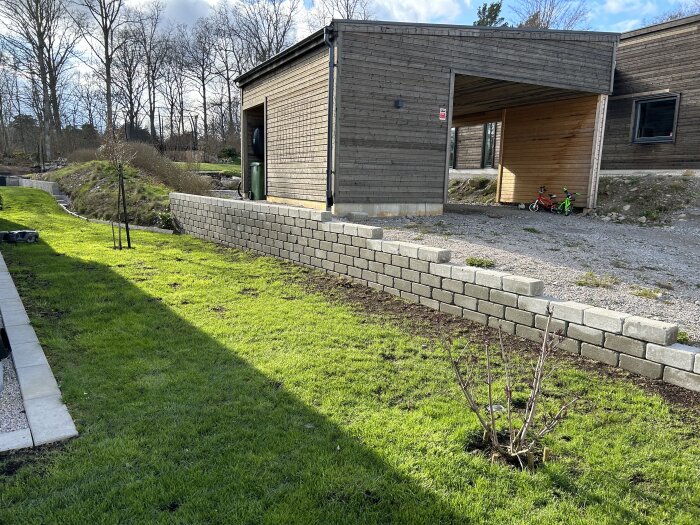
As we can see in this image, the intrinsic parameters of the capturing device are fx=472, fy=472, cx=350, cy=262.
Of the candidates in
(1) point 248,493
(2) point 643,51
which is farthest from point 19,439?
(2) point 643,51

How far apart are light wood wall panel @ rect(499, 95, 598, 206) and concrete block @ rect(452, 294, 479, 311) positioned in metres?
8.45

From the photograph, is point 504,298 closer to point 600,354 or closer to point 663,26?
point 600,354

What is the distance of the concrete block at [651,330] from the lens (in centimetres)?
306

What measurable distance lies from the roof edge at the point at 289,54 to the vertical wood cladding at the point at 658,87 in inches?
367

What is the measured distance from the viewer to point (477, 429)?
2.56 m

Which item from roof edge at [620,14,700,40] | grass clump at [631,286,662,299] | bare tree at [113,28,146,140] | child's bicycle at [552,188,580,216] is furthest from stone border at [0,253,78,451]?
bare tree at [113,28,146,140]

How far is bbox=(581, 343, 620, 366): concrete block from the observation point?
333 cm

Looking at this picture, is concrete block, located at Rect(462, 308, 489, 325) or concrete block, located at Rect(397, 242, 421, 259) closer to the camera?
concrete block, located at Rect(462, 308, 489, 325)

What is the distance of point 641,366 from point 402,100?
276 inches

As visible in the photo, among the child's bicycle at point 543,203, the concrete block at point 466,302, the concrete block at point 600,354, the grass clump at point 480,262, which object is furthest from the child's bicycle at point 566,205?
the concrete block at point 600,354

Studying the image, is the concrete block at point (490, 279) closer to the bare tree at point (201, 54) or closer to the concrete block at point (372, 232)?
the concrete block at point (372, 232)

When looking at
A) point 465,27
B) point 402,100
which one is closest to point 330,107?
point 402,100

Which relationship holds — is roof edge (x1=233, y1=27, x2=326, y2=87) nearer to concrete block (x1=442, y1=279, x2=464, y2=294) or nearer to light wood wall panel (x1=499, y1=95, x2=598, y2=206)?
concrete block (x1=442, y1=279, x2=464, y2=294)

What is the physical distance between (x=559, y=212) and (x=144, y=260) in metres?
9.40
